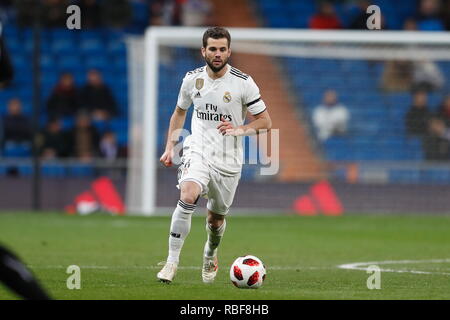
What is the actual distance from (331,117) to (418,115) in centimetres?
171

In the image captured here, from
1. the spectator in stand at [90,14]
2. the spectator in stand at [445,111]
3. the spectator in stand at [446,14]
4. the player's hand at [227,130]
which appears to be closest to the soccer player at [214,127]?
the player's hand at [227,130]

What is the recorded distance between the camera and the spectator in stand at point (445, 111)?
20.6 metres

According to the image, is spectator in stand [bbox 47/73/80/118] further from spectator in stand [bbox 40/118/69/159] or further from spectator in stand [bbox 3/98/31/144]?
spectator in stand [bbox 40/118/69/159]

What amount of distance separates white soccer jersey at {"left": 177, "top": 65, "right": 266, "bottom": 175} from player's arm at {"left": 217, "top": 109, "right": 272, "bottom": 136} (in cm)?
8

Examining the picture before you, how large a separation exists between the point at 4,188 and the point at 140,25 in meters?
6.61

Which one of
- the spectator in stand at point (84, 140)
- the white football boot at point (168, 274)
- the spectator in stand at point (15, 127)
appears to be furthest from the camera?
the spectator in stand at point (15, 127)

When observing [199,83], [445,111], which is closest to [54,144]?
[445,111]

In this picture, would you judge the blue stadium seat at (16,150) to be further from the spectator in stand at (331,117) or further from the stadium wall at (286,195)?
the spectator in stand at (331,117)

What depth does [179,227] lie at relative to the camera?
9.62 meters

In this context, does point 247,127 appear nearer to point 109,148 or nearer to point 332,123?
point 332,123

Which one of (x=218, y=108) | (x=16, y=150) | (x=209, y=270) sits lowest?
(x=209, y=270)

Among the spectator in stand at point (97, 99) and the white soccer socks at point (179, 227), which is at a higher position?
the spectator in stand at point (97, 99)

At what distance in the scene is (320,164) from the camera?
20984 mm

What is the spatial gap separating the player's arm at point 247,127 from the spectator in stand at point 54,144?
11885mm
